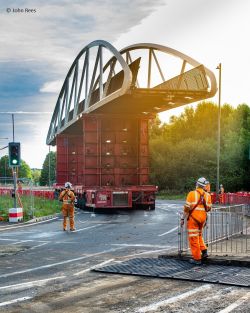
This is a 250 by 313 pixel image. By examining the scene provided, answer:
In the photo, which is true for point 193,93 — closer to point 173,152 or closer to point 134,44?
point 134,44

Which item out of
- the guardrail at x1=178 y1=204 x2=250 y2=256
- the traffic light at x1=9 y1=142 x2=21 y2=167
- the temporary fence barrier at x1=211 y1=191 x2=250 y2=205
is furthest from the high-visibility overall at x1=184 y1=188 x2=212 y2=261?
the temporary fence barrier at x1=211 y1=191 x2=250 y2=205

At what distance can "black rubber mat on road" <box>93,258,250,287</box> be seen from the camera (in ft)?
28.8

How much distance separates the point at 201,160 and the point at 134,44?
101 ft

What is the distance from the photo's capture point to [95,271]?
988 cm

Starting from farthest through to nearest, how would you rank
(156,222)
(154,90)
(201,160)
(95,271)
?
1. (201,160)
2. (154,90)
3. (156,222)
4. (95,271)

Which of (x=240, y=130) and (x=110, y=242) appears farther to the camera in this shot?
(x=240, y=130)

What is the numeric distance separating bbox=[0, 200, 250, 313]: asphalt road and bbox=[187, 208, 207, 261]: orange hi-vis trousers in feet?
5.28

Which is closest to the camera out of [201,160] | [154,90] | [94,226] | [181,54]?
[94,226]

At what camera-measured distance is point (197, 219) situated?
1048cm

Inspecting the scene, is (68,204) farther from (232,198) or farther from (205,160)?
(205,160)

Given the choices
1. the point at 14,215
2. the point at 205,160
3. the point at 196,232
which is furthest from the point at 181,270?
the point at 205,160

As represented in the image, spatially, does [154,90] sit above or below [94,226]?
above

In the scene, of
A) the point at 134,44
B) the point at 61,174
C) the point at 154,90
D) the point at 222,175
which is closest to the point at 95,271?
the point at 154,90

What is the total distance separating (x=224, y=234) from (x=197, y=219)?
3.80 metres
